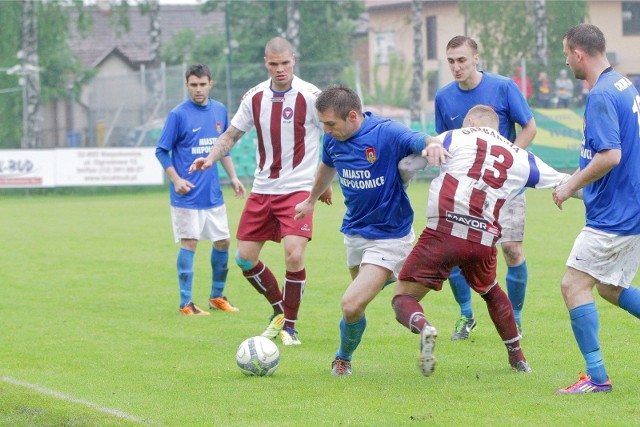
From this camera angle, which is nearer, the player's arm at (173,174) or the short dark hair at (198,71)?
the player's arm at (173,174)

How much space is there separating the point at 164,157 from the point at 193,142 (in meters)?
0.37

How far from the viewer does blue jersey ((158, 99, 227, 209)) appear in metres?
10.7

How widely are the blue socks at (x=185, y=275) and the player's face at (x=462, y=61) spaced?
3.59m

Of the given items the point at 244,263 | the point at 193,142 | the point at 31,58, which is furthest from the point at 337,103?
the point at 31,58

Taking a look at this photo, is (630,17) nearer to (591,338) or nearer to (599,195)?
(599,195)

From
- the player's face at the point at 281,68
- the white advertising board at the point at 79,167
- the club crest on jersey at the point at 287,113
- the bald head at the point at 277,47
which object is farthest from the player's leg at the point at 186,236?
the white advertising board at the point at 79,167

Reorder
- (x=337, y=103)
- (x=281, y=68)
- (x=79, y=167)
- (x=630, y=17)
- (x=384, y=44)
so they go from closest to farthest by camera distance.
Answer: (x=337, y=103) < (x=281, y=68) < (x=79, y=167) < (x=630, y=17) < (x=384, y=44)

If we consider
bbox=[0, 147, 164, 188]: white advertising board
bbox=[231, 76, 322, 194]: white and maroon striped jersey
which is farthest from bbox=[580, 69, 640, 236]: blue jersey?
bbox=[0, 147, 164, 188]: white advertising board

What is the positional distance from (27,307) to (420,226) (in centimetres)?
836

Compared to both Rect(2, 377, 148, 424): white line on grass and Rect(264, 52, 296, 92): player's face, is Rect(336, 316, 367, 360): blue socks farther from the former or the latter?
Rect(264, 52, 296, 92): player's face

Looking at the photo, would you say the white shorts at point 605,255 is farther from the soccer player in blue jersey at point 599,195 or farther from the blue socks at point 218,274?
the blue socks at point 218,274

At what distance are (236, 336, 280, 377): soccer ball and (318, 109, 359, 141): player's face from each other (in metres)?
1.48

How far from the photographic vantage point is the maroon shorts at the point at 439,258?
6.58m

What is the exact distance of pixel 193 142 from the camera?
10750 mm
